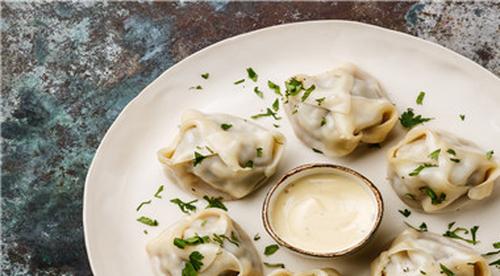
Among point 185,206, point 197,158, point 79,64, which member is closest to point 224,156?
point 197,158

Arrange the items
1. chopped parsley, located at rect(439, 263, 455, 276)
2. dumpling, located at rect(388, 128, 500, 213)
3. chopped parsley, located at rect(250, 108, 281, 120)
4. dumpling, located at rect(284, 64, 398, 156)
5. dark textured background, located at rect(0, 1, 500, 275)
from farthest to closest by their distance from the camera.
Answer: dark textured background, located at rect(0, 1, 500, 275)
chopped parsley, located at rect(250, 108, 281, 120)
dumpling, located at rect(284, 64, 398, 156)
dumpling, located at rect(388, 128, 500, 213)
chopped parsley, located at rect(439, 263, 455, 276)

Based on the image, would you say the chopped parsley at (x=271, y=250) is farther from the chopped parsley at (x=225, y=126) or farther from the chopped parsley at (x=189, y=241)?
the chopped parsley at (x=225, y=126)

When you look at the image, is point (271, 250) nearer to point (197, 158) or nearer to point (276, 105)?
point (197, 158)

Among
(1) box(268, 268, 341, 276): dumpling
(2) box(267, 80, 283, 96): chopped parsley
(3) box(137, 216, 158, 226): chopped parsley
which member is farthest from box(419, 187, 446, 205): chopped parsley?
(3) box(137, 216, 158, 226): chopped parsley

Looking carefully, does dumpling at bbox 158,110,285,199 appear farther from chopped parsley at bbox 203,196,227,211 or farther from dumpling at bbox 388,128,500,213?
dumpling at bbox 388,128,500,213

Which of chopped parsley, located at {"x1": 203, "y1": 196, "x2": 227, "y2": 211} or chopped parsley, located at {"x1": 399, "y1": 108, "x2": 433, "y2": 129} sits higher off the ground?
chopped parsley, located at {"x1": 399, "y1": 108, "x2": 433, "y2": 129}

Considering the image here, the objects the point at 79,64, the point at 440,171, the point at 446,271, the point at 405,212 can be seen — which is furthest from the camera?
the point at 79,64

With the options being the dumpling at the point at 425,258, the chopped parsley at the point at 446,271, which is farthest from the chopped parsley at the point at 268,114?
the chopped parsley at the point at 446,271
